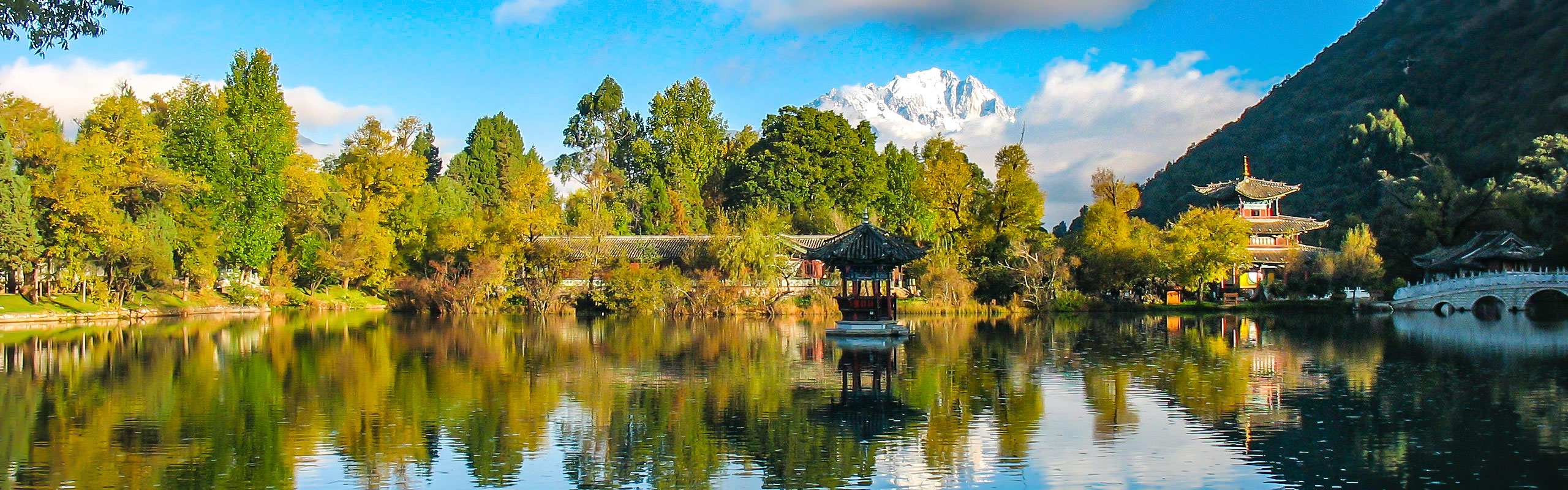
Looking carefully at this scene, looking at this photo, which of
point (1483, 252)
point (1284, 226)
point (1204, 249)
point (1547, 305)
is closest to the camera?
point (1547, 305)

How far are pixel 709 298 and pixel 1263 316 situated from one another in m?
19.9

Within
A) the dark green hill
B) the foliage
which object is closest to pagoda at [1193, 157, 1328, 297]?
the dark green hill

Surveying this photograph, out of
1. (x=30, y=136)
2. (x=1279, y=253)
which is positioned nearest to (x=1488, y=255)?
(x=1279, y=253)

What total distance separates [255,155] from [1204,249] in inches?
1443

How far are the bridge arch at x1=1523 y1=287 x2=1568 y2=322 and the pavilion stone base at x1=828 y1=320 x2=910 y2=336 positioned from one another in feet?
75.1

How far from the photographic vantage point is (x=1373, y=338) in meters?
28.5

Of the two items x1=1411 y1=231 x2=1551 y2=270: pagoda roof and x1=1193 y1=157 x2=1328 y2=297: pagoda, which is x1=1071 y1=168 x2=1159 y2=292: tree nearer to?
x1=1193 y1=157 x2=1328 y2=297: pagoda

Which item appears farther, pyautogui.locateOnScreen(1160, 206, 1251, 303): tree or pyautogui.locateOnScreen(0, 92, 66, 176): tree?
pyautogui.locateOnScreen(1160, 206, 1251, 303): tree

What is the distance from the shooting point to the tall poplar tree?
43562 millimetres

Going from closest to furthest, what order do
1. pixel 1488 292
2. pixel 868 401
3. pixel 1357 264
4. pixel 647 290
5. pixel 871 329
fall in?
1. pixel 868 401
2. pixel 871 329
3. pixel 1488 292
4. pixel 647 290
5. pixel 1357 264

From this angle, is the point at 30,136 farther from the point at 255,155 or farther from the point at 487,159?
the point at 487,159

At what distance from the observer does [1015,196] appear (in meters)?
48.2

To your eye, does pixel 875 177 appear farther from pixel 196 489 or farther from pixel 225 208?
pixel 196 489

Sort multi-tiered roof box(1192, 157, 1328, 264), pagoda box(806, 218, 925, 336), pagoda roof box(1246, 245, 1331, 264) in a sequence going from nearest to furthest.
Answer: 1. pagoda box(806, 218, 925, 336)
2. pagoda roof box(1246, 245, 1331, 264)
3. multi-tiered roof box(1192, 157, 1328, 264)
